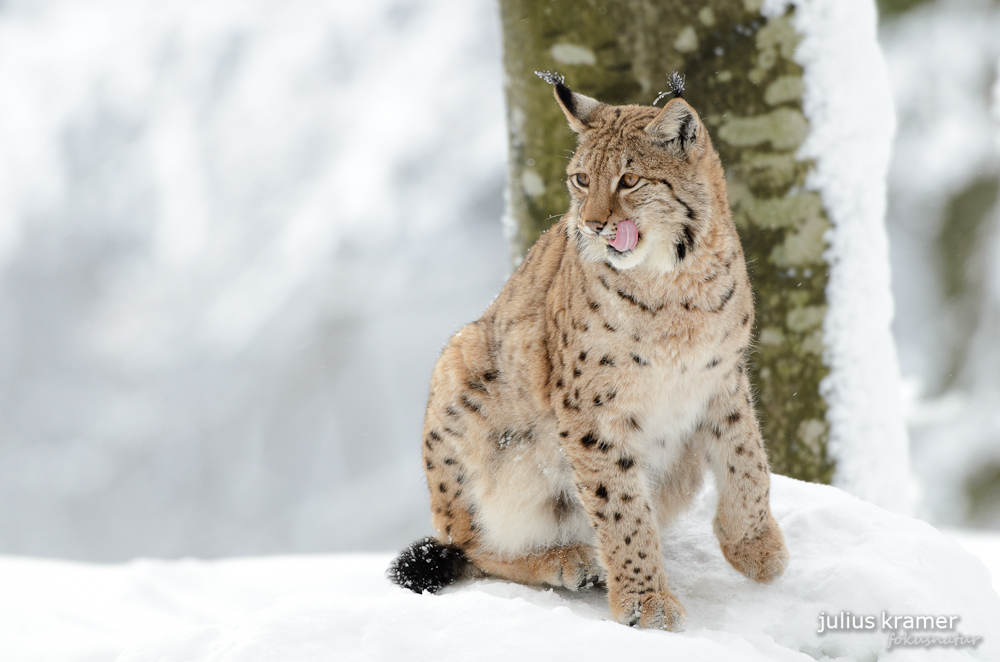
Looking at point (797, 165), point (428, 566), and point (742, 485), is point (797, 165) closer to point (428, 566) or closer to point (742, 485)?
point (742, 485)

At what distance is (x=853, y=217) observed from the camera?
4438mm

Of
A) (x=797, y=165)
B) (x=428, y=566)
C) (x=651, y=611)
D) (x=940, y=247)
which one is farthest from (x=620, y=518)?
(x=940, y=247)

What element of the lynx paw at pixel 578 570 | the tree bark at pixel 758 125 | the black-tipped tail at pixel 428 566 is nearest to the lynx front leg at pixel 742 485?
the lynx paw at pixel 578 570

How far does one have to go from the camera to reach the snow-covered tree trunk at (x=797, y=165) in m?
4.29

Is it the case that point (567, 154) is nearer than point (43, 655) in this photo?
No

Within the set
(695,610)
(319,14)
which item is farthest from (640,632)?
(319,14)

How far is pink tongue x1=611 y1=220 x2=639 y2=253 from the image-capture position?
110 inches

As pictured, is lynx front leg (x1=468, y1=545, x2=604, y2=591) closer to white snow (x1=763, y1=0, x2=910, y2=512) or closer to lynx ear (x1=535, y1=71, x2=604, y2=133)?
lynx ear (x1=535, y1=71, x2=604, y2=133)

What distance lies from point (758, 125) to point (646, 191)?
1.72 meters

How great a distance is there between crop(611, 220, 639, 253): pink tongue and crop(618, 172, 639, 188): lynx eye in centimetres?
13

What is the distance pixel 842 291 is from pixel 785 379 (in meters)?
0.49

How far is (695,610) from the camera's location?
2965 mm

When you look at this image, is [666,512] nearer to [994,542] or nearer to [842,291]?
[842,291]

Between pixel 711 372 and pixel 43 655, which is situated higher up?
pixel 711 372
